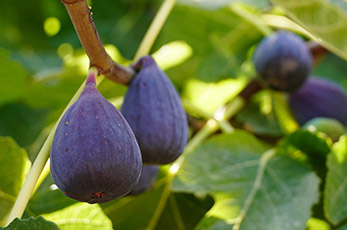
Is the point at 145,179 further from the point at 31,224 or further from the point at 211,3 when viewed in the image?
the point at 211,3

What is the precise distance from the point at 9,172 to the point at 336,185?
0.64 m

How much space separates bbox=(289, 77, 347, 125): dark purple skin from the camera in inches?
57.3

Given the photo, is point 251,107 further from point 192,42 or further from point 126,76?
point 126,76

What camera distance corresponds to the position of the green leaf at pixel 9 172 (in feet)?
3.20

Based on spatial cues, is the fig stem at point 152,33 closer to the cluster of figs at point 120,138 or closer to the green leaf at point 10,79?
the cluster of figs at point 120,138

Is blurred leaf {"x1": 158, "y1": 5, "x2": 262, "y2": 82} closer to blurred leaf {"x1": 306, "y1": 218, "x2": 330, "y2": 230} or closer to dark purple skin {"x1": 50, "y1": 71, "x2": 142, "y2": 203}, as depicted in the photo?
blurred leaf {"x1": 306, "y1": 218, "x2": 330, "y2": 230}

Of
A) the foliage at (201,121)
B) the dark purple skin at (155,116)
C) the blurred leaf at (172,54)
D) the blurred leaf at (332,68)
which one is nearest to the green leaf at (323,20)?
the foliage at (201,121)

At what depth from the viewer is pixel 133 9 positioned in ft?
6.81

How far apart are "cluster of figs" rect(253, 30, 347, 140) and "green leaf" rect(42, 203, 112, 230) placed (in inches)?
24.4

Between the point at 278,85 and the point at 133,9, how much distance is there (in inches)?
34.4

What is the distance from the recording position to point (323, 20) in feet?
3.01

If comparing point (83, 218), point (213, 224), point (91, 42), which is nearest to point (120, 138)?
point (91, 42)

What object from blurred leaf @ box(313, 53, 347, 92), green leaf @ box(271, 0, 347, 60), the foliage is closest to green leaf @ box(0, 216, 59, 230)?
the foliage

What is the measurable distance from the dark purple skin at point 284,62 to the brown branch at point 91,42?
1.79ft
